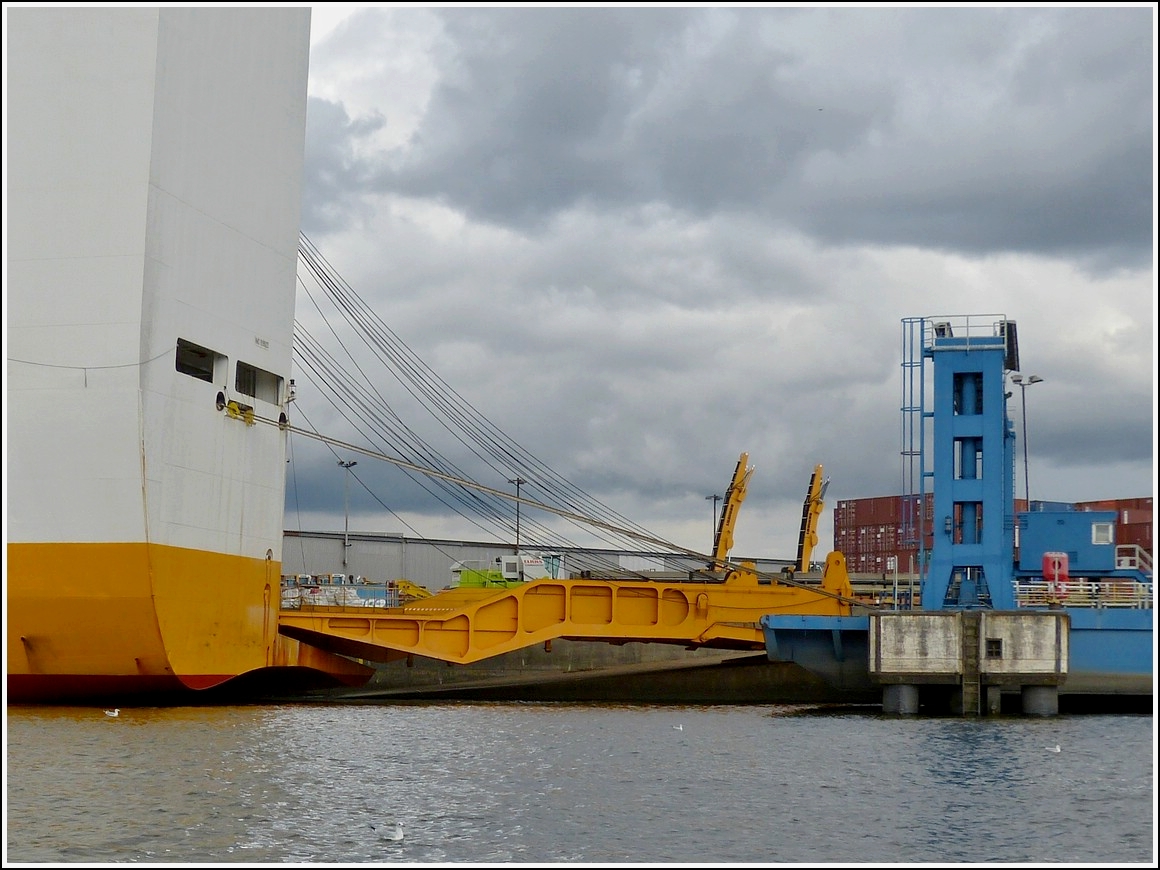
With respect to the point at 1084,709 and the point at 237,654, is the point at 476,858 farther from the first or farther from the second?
the point at 1084,709

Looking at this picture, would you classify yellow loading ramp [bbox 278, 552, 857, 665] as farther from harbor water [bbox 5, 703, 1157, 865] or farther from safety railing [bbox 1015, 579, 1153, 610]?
harbor water [bbox 5, 703, 1157, 865]

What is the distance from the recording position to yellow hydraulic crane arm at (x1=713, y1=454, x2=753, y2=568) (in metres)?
37.4

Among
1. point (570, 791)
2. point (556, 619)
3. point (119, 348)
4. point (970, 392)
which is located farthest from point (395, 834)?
point (970, 392)

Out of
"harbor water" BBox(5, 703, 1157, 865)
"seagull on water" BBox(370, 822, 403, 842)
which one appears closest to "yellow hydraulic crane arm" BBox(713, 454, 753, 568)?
"harbor water" BBox(5, 703, 1157, 865)

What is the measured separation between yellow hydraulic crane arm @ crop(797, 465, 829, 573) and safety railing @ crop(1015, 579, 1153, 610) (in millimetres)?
9550

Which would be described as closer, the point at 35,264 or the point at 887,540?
the point at 35,264

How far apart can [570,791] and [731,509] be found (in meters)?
23.0

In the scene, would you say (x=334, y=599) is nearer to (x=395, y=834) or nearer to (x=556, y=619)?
(x=556, y=619)

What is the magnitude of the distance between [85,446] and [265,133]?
816 centimetres

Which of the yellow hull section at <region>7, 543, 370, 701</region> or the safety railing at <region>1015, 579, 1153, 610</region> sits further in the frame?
the safety railing at <region>1015, 579, 1153, 610</region>

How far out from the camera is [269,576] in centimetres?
2905

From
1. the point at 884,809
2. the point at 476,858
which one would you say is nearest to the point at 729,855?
the point at 476,858

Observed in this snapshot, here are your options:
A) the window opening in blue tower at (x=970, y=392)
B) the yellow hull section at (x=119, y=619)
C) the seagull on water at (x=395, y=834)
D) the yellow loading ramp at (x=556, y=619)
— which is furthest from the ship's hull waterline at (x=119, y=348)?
the window opening in blue tower at (x=970, y=392)

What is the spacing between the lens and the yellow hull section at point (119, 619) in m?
24.3
